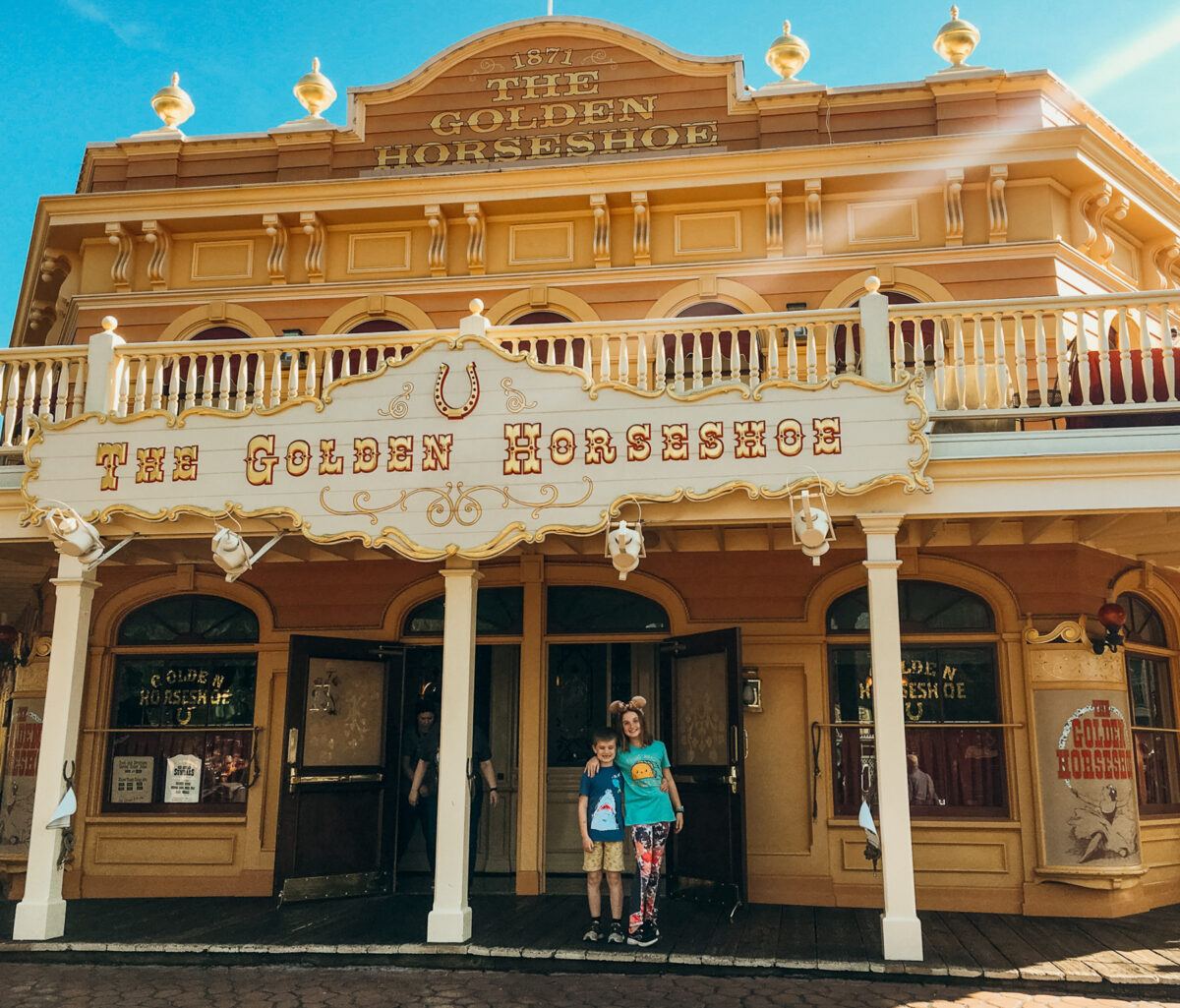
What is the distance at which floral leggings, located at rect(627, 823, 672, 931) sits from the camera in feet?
25.1

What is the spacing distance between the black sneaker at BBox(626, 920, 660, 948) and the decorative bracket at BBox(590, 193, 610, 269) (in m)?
6.51

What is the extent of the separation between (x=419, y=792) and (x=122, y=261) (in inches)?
256

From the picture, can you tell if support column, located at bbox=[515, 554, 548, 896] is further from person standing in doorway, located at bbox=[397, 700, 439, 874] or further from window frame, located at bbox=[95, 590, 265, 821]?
window frame, located at bbox=[95, 590, 265, 821]

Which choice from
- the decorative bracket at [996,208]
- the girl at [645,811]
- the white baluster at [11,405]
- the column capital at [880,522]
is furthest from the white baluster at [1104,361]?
the white baluster at [11,405]

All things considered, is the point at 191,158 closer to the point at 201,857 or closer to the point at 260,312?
the point at 260,312

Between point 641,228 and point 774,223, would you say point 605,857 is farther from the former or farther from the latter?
point 774,223

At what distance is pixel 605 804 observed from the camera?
303 inches

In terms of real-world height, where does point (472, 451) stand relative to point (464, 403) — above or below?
below

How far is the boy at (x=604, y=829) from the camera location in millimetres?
7703

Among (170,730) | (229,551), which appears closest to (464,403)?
(229,551)

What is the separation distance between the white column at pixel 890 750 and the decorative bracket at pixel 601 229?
15.5 ft

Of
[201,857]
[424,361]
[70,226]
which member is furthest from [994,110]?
[201,857]

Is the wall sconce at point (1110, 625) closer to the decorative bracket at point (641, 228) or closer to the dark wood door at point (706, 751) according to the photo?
the dark wood door at point (706, 751)

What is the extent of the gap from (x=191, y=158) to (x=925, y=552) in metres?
8.88
